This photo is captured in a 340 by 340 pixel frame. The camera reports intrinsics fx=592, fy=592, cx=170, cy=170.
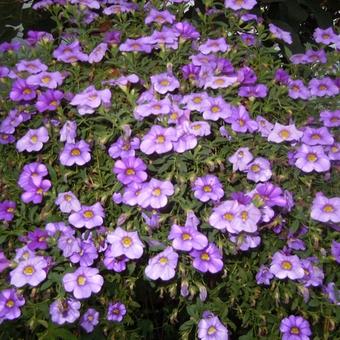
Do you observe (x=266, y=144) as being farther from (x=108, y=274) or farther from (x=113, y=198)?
(x=108, y=274)

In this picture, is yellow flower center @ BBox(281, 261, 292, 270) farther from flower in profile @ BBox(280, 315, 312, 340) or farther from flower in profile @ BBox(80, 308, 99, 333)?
flower in profile @ BBox(80, 308, 99, 333)

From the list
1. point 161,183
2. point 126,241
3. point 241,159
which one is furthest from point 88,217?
point 241,159

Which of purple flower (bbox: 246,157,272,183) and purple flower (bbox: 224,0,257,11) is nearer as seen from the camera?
purple flower (bbox: 246,157,272,183)

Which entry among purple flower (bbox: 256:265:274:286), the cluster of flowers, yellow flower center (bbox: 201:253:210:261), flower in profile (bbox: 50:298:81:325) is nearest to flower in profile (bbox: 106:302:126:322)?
the cluster of flowers

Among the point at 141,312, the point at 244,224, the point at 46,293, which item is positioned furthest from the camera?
the point at 141,312

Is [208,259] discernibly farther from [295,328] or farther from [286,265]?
[295,328]

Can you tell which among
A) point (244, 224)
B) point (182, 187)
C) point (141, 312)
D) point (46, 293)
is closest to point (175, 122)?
point (182, 187)
